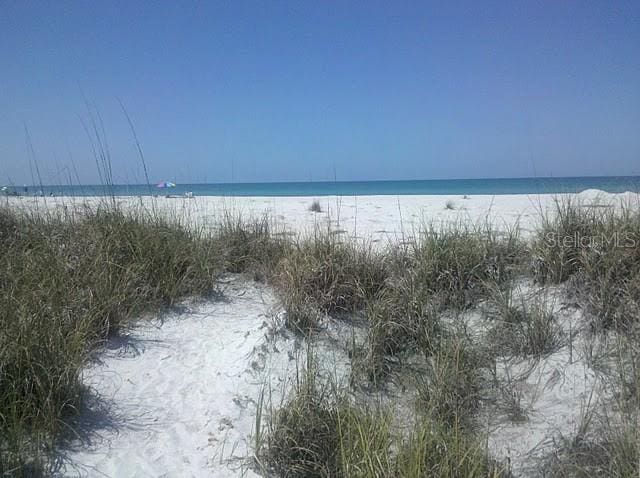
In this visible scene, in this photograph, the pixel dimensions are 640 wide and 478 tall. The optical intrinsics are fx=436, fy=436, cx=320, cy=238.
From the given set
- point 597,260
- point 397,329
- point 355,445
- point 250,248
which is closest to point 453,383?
point 397,329

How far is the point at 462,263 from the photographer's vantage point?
13.5ft

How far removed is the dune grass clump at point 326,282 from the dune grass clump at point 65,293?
1047 millimetres

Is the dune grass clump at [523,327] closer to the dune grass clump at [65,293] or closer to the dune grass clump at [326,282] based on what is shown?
the dune grass clump at [326,282]

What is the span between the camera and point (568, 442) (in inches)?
98.3

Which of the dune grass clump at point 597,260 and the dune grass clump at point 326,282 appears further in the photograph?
the dune grass clump at point 326,282

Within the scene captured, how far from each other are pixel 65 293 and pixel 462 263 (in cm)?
341

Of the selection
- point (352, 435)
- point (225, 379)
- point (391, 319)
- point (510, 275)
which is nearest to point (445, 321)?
point (391, 319)

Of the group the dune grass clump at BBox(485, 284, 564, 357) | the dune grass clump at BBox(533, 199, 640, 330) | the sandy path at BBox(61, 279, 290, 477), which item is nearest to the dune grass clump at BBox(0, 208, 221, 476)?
the sandy path at BBox(61, 279, 290, 477)

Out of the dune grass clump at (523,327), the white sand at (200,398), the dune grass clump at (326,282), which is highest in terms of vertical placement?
the dune grass clump at (326,282)

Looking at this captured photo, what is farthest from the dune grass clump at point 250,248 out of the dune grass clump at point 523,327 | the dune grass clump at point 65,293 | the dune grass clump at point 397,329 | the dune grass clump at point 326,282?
the dune grass clump at point 523,327

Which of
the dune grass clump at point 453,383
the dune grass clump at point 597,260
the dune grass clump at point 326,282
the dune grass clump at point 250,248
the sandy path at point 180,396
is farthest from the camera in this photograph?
the dune grass clump at point 250,248

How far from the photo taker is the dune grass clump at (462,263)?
158 inches

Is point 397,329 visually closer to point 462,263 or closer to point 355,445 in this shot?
point 462,263

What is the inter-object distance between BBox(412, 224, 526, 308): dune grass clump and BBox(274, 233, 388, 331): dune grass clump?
43 cm
